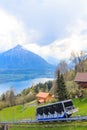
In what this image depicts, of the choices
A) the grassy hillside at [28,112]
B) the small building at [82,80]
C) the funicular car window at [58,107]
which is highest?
the small building at [82,80]

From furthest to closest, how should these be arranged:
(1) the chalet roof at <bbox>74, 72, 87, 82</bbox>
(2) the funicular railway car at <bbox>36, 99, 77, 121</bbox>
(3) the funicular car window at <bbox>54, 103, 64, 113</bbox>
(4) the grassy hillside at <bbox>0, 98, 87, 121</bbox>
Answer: (1) the chalet roof at <bbox>74, 72, 87, 82</bbox>
(4) the grassy hillside at <bbox>0, 98, 87, 121</bbox>
(3) the funicular car window at <bbox>54, 103, 64, 113</bbox>
(2) the funicular railway car at <bbox>36, 99, 77, 121</bbox>

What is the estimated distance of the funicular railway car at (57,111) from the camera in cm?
4375

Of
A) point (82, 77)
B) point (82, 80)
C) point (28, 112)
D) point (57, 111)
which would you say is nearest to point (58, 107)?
point (57, 111)

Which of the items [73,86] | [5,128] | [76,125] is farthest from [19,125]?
[73,86]

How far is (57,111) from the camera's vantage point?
4500cm

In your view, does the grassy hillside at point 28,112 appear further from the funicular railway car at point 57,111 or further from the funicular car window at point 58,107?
the funicular car window at point 58,107

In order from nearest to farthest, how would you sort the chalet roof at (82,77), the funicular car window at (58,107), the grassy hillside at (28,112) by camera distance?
the funicular car window at (58,107), the grassy hillside at (28,112), the chalet roof at (82,77)

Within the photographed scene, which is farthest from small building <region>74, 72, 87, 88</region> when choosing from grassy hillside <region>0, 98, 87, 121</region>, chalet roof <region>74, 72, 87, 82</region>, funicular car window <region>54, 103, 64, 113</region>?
funicular car window <region>54, 103, 64, 113</region>

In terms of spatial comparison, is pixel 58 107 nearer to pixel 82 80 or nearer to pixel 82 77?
pixel 82 80

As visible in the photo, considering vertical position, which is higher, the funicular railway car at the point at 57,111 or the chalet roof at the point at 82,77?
the chalet roof at the point at 82,77

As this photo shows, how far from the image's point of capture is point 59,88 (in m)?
63.6

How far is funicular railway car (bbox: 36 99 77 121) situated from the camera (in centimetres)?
4375

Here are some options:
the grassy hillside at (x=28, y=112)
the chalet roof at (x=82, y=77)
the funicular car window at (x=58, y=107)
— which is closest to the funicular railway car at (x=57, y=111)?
the funicular car window at (x=58, y=107)

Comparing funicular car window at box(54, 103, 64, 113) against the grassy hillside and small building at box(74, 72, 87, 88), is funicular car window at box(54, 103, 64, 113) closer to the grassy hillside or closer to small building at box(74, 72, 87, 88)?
the grassy hillside
